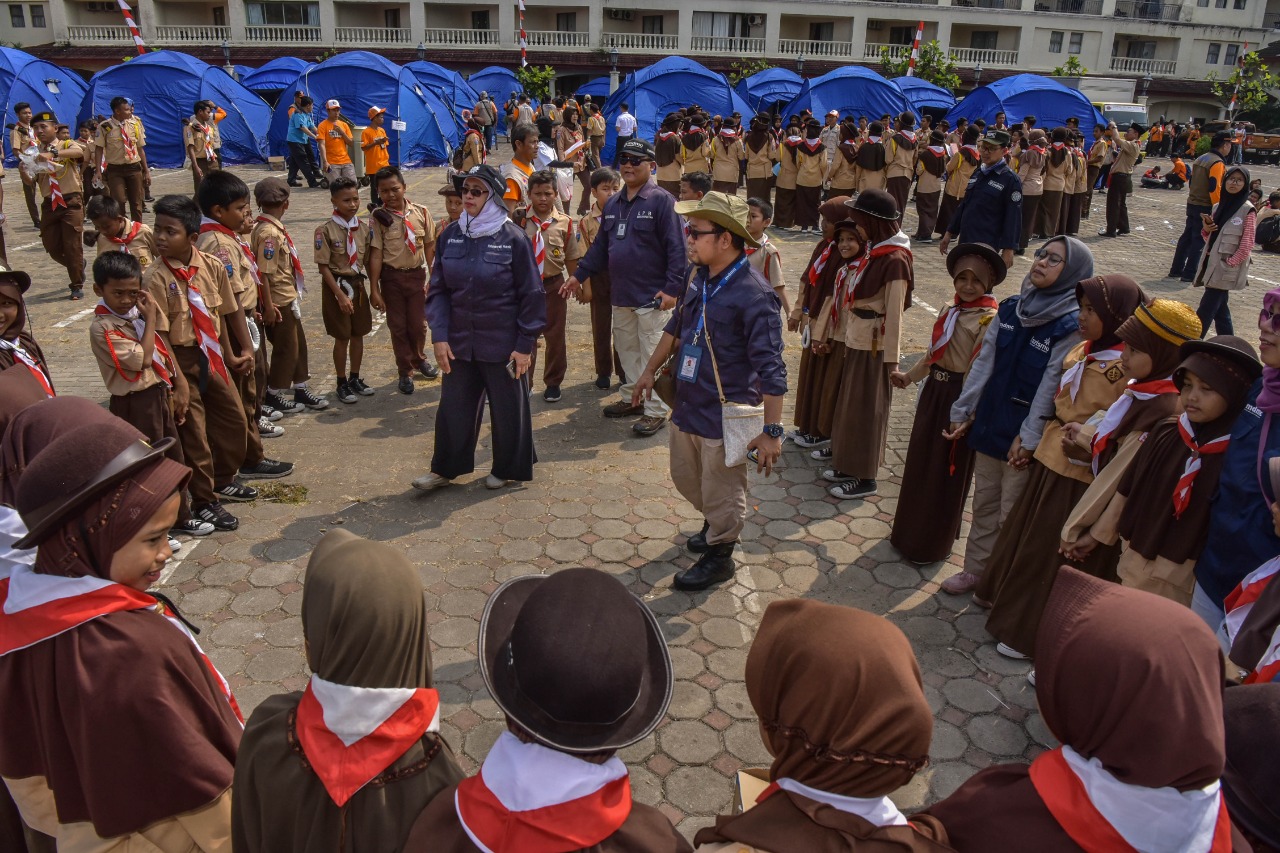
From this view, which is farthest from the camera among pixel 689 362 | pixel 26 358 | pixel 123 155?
pixel 123 155

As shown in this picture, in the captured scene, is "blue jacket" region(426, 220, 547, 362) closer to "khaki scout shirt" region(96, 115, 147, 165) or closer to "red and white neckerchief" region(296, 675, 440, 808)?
"red and white neckerchief" region(296, 675, 440, 808)

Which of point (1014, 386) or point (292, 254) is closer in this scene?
point (1014, 386)

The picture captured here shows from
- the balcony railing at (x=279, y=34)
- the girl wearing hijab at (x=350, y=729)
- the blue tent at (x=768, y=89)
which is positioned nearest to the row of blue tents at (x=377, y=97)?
the blue tent at (x=768, y=89)

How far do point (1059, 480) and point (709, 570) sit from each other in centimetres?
180

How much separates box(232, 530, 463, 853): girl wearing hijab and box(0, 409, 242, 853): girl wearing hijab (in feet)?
0.91

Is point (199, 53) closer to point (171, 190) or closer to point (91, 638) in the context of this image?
point (171, 190)

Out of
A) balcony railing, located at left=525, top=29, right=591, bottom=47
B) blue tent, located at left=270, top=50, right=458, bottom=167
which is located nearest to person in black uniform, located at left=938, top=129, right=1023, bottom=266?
blue tent, located at left=270, top=50, right=458, bottom=167

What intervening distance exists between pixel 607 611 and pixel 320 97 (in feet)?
81.2

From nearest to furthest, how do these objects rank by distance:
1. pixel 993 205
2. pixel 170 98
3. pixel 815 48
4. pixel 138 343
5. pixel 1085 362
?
pixel 1085 362, pixel 138 343, pixel 993 205, pixel 170 98, pixel 815 48

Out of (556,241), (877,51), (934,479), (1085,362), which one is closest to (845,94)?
(877,51)

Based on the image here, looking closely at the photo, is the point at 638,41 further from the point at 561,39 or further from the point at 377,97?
the point at 377,97

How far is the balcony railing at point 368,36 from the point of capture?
38.1m

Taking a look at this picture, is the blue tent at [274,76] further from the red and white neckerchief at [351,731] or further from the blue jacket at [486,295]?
the red and white neckerchief at [351,731]

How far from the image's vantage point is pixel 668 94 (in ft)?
85.3
